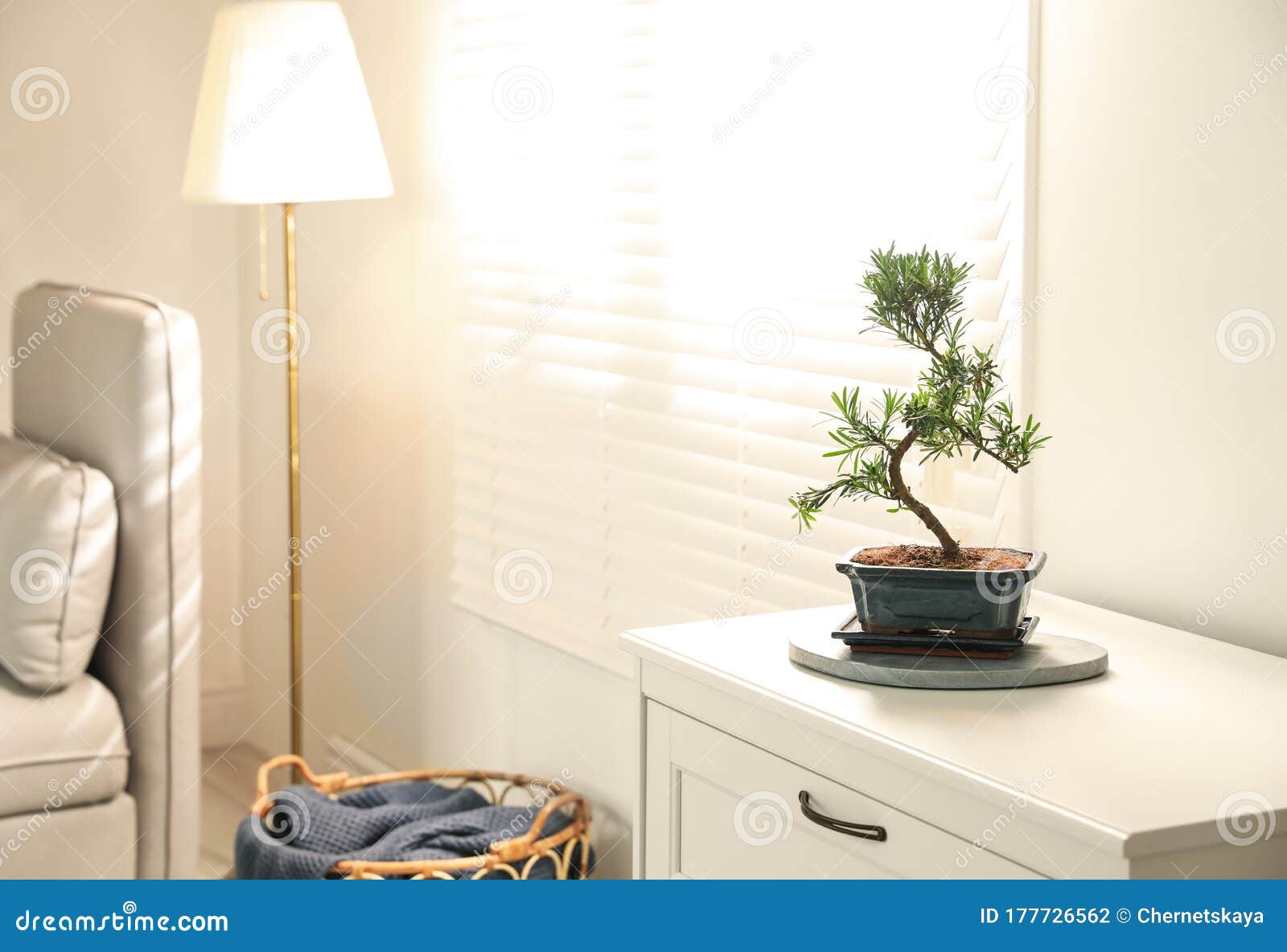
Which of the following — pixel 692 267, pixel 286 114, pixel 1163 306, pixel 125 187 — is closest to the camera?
pixel 1163 306

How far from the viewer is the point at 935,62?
5.15 ft

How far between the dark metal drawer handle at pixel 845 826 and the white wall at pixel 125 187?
246 centimetres

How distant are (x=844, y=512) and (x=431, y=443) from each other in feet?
Answer: 3.76

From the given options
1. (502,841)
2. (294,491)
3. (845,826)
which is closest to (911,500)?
(845,826)

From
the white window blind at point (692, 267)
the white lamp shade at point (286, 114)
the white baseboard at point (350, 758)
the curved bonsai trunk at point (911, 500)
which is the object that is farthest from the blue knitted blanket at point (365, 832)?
the curved bonsai trunk at point (911, 500)

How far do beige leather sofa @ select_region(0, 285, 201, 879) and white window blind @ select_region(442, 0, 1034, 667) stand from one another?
0.53m

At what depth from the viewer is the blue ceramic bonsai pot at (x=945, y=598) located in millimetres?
1138

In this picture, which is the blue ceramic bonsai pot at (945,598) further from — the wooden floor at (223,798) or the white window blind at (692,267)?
the wooden floor at (223,798)

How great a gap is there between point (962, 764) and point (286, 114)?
1787 mm

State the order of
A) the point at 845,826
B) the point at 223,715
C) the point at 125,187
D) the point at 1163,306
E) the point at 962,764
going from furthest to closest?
the point at 223,715, the point at 125,187, the point at 1163,306, the point at 845,826, the point at 962,764

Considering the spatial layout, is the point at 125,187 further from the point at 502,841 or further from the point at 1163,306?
the point at 1163,306

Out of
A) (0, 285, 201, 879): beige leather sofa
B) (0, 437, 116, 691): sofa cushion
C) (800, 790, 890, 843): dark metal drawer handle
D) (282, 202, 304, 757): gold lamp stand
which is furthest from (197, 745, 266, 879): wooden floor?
(800, 790, 890, 843): dark metal drawer handle

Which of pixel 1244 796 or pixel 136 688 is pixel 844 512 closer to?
pixel 1244 796

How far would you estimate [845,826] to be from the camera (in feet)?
3.52
